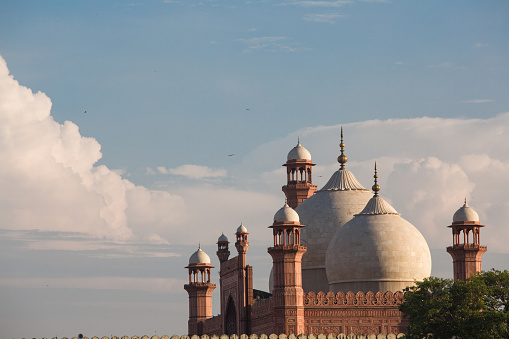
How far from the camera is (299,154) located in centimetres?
6894

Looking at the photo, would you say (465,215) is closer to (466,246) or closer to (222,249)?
(466,246)

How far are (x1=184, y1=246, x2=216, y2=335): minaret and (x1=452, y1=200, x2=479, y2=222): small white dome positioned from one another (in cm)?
1705

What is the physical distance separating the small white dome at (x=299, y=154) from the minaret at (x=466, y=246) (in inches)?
495

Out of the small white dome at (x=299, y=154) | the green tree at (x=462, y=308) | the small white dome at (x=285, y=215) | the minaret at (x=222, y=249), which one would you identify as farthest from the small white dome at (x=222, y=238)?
the green tree at (x=462, y=308)

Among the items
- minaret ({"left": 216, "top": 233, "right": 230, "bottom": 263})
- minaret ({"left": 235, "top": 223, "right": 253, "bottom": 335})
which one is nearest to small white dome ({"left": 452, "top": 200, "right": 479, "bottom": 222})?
minaret ({"left": 235, "top": 223, "right": 253, "bottom": 335})

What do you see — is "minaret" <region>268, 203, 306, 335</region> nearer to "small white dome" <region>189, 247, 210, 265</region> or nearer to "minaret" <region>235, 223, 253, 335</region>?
"minaret" <region>235, 223, 253, 335</region>

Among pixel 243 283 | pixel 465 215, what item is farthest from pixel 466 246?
pixel 243 283

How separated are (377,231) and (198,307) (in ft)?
51.5

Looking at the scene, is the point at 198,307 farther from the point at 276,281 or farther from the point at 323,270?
the point at 276,281

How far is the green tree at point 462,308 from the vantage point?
43.1 metres

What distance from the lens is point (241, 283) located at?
61.8 meters

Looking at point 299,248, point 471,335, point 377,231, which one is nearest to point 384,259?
point 377,231

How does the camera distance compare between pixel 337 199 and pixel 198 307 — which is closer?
pixel 337 199

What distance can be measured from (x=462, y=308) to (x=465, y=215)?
584 inches
